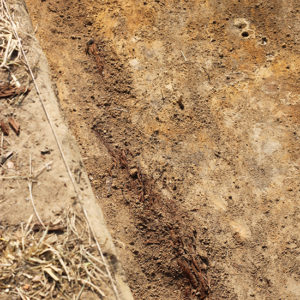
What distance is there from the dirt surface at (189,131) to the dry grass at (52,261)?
1.98 feet

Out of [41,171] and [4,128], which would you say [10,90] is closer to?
[4,128]

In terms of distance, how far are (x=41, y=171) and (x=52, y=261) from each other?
99cm

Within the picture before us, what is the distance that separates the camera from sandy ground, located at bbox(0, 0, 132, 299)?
13.2ft

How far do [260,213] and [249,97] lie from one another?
1.61 m

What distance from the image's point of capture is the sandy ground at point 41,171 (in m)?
4.01

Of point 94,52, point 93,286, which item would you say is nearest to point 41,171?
point 93,286

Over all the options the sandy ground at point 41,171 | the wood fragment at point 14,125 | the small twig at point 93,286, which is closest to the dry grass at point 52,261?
the small twig at point 93,286

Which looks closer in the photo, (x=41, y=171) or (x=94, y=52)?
(x=41, y=171)

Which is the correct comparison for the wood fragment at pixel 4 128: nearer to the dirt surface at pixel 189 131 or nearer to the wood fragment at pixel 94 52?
the dirt surface at pixel 189 131

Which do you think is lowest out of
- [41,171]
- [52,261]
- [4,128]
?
[52,261]

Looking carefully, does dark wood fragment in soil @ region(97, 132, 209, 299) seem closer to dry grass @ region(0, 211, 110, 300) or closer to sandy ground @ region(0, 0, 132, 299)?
Answer: sandy ground @ region(0, 0, 132, 299)

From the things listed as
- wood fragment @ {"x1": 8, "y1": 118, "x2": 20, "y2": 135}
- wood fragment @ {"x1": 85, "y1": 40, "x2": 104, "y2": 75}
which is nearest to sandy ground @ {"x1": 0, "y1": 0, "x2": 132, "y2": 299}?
wood fragment @ {"x1": 8, "y1": 118, "x2": 20, "y2": 135}

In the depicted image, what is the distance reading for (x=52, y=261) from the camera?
388cm

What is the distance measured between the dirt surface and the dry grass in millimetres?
603
